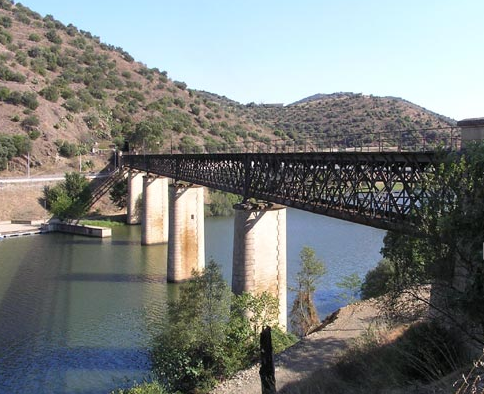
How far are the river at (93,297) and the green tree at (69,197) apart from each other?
350 cm

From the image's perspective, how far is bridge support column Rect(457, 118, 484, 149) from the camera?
11553mm

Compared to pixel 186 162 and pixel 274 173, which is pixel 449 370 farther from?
pixel 186 162

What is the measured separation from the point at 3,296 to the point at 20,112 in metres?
47.8

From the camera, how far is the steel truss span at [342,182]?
14789mm

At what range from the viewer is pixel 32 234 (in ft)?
158

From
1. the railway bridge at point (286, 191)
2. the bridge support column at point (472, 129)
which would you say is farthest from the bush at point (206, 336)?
the bridge support column at point (472, 129)

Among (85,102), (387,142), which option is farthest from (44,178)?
(387,142)

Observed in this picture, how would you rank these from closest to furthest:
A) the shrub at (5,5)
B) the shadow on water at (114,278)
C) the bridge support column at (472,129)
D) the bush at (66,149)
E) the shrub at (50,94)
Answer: the bridge support column at (472,129), the shadow on water at (114,278), the bush at (66,149), the shrub at (50,94), the shrub at (5,5)

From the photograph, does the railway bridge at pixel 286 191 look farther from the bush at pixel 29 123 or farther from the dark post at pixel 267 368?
the bush at pixel 29 123

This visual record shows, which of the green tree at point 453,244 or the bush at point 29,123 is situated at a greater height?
the bush at point 29,123

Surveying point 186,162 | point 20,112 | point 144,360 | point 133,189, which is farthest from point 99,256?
point 20,112

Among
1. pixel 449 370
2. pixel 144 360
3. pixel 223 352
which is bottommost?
pixel 144 360

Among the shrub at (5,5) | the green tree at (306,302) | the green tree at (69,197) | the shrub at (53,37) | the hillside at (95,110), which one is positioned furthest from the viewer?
the shrub at (5,5)

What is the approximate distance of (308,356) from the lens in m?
16.1
